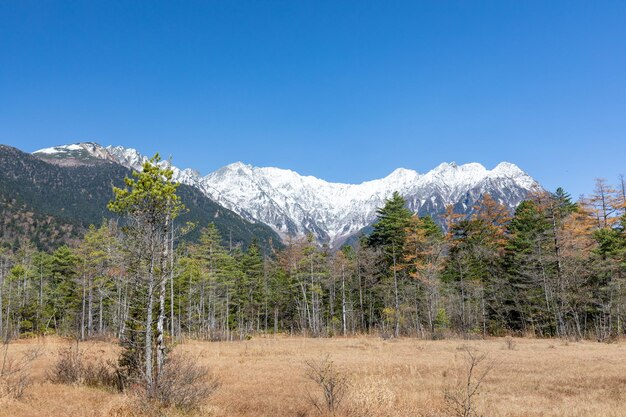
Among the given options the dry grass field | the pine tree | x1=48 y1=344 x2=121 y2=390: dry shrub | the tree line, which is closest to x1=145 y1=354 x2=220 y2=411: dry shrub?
the dry grass field

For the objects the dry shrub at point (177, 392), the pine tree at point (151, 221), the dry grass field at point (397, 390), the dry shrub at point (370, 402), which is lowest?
the dry grass field at point (397, 390)

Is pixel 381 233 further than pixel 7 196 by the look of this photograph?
No

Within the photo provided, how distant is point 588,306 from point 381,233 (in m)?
21.9

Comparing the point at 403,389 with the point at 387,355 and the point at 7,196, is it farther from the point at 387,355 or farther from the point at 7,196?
the point at 7,196

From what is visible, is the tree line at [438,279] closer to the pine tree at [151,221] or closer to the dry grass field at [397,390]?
the dry grass field at [397,390]

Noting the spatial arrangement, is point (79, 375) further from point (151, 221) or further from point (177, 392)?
point (151, 221)

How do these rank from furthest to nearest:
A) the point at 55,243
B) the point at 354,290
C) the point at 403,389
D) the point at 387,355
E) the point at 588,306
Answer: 1. the point at 55,243
2. the point at 354,290
3. the point at 588,306
4. the point at 387,355
5. the point at 403,389

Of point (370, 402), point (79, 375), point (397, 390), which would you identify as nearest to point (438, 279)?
point (397, 390)

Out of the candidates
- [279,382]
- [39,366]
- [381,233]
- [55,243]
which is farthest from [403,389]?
[55,243]

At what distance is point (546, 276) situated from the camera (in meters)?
38.7

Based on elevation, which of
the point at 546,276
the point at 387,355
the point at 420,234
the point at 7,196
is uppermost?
the point at 7,196

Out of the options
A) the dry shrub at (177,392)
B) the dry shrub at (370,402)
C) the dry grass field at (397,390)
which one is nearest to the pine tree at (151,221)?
the dry shrub at (177,392)

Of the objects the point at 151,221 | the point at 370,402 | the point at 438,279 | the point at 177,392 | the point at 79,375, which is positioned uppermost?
the point at 151,221

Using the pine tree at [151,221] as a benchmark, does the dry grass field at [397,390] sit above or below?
below
